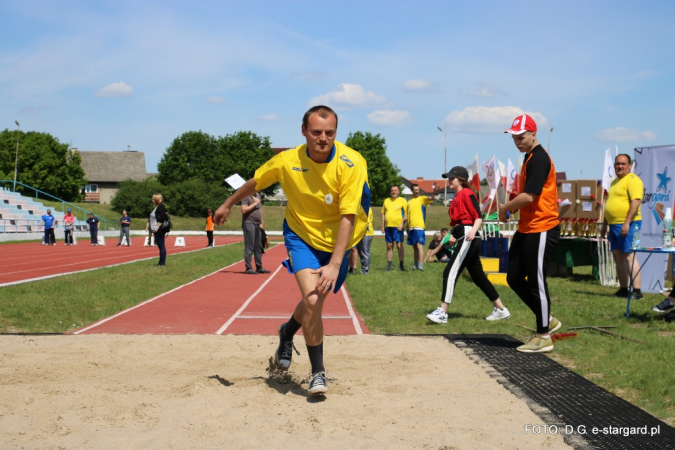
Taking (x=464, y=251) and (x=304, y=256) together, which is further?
(x=464, y=251)

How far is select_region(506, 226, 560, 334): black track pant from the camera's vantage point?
6273mm

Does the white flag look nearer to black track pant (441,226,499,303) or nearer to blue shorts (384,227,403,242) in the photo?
blue shorts (384,227,403,242)

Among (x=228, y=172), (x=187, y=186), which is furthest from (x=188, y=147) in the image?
(x=187, y=186)

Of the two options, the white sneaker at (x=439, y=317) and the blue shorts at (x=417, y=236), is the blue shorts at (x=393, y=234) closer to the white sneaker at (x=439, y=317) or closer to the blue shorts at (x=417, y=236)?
the blue shorts at (x=417, y=236)

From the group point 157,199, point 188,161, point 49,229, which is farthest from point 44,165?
point 157,199

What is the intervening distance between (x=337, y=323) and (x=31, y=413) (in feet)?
15.0

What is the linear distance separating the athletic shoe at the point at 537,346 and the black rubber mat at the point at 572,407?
0.11 metres

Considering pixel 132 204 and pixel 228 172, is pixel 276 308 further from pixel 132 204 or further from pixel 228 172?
pixel 228 172

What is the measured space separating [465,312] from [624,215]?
321 centimetres

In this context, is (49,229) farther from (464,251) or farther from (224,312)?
(464,251)

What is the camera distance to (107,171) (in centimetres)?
10344

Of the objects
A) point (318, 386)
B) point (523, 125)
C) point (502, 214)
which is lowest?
point (318, 386)

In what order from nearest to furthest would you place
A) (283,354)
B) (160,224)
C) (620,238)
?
(283,354) < (620,238) < (160,224)

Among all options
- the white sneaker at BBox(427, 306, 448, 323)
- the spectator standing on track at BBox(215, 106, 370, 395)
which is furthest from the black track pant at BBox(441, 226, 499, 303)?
the spectator standing on track at BBox(215, 106, 370, 395)
